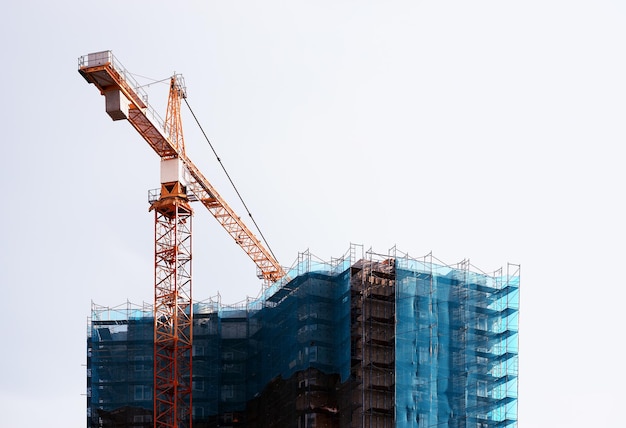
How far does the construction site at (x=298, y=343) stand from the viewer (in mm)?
106812

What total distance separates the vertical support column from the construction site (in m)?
0.11

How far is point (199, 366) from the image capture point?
125 meters

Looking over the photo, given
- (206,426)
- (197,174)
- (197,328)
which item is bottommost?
(206,426)

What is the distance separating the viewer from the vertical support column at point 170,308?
11775cm

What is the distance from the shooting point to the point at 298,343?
366 ft

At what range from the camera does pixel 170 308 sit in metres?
119

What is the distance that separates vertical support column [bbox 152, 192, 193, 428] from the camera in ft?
386

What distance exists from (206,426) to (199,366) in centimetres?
534

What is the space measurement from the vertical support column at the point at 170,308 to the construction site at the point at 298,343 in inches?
4.3

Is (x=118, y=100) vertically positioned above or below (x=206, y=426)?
above

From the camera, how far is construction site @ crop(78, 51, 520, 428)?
350ft

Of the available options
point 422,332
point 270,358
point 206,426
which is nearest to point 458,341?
point 422,332

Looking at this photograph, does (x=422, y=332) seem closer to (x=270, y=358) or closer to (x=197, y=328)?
(x=270, y=358)

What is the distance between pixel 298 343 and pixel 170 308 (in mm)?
13001
